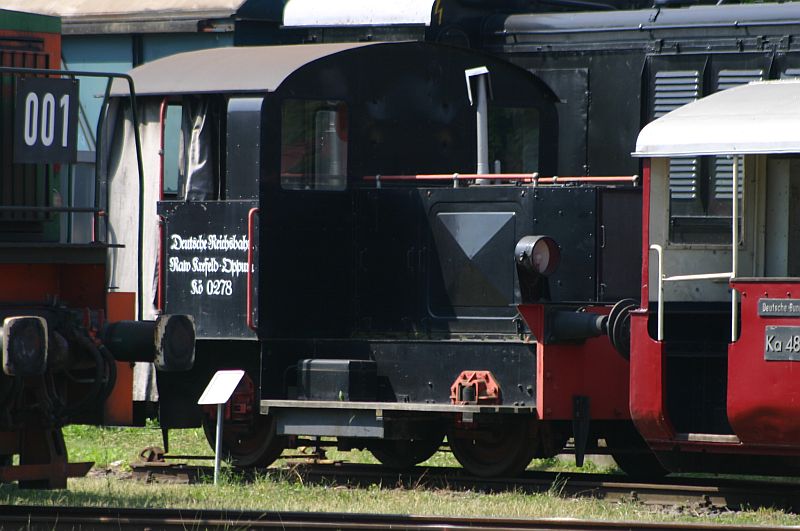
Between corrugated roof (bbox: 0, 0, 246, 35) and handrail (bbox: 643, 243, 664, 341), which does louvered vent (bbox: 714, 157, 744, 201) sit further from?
corrugated roof (bbox: 0, 0, 246, 35)

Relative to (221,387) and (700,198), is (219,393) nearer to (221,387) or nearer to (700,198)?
(221,387)

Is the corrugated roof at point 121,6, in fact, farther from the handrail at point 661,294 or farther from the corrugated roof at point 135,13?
the handrail at point 661,294

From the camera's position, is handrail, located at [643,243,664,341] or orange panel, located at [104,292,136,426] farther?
handrail, located at [643,243,664,341]

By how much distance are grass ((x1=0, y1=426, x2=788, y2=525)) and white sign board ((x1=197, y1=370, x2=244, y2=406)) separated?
0.55 m

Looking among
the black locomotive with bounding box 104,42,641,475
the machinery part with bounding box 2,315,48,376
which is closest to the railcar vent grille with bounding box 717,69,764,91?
the black locomotive with bounding box 104,42,641,475

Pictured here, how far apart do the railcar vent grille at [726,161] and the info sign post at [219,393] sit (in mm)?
3958

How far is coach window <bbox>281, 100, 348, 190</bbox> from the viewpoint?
11445 mm

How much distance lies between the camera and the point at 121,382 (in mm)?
9469

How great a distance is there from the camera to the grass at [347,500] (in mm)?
9547

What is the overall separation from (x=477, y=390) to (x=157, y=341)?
275 cm

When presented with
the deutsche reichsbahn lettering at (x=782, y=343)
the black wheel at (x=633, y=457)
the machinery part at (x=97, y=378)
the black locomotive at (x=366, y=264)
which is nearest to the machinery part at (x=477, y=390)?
the black locomotive at (x=366, y=264)

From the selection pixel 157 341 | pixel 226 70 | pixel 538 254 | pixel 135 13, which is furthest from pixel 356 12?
pixel 157 341

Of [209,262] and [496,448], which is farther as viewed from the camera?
[209,262]

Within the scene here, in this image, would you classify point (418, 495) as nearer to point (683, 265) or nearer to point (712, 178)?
point (683, 265)
